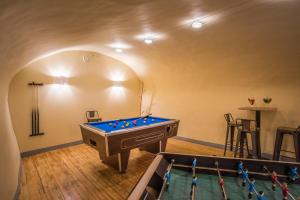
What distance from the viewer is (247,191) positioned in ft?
3.59

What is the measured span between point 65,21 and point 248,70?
3547 millimetres

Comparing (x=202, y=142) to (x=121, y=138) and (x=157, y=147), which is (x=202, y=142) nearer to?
(x=157, y=147)

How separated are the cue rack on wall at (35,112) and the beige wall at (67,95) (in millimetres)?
71

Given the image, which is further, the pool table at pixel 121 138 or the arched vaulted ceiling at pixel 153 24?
the pool table at pixel 121 138

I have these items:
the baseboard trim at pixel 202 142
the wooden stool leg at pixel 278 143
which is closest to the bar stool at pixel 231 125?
the baseboard trim at pixel 202 142

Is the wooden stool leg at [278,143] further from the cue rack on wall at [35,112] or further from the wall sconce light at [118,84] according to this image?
the cue rack on wall at [35,112]

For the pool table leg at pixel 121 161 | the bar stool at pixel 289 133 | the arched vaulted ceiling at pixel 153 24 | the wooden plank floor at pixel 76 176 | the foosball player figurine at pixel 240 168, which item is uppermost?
the arched vaulted ceiling at pixel 153 24

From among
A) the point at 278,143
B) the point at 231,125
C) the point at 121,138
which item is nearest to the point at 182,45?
the point at 231,125

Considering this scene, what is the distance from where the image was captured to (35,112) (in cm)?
375

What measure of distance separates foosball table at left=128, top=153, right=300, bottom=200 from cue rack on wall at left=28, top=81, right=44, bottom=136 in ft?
11.6

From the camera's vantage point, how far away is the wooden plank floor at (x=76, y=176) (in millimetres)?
2232

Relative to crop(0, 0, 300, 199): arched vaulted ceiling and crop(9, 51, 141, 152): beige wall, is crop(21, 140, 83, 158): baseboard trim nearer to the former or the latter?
crop(9, 51, 141, 152): beige wall

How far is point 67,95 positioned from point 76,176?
2320mm

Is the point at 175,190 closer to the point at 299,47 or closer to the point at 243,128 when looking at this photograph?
the point at 243,128
